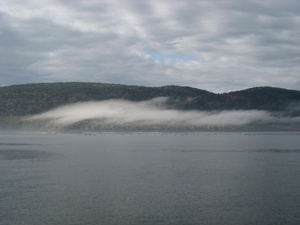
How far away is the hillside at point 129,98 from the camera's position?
151 meters

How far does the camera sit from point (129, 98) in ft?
586

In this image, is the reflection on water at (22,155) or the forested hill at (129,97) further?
the forested hill at (129,97)

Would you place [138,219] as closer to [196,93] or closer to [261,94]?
[196,93]

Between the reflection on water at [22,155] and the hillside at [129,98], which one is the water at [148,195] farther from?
the hillside at [129,98]

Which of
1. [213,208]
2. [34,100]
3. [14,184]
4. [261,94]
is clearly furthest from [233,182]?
[261,94]

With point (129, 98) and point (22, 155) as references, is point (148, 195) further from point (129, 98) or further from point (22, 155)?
point (129, 98)

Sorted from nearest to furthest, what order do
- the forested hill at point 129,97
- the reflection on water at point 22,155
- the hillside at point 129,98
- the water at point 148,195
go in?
the water at point 148,195 → the reflection on water at point 22,155 → the hillside at point 129,98 → the forested hill at point 129,97

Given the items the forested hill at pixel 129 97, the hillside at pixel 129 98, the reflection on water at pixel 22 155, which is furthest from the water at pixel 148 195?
the forested hill at pixel 129 97

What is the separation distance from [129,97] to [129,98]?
52cm

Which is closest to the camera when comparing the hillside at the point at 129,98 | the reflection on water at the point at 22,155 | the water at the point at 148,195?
the water at the point at 148,195

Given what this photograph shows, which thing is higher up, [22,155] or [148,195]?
[22,155]

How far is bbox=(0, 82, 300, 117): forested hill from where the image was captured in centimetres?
15175

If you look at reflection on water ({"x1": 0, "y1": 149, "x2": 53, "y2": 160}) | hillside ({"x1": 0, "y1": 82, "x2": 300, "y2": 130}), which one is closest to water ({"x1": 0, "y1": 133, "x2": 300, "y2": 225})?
reflection on water ({"x1": 0, "y1": 149, "x2": 53, "y2": 160})

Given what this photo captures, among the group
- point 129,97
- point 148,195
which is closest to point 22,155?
point 148,195
